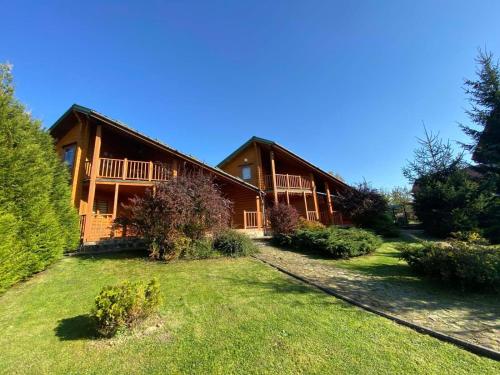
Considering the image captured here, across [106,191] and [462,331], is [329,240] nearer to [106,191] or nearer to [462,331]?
[462,331]

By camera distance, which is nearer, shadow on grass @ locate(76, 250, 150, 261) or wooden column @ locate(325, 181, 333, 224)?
shadow on grass @ locate(76, 250, 150, 261)

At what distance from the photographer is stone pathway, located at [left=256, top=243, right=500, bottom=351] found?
198 inches

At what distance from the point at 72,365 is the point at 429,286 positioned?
903 centimetres

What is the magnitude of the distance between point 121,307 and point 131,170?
12.0 meters

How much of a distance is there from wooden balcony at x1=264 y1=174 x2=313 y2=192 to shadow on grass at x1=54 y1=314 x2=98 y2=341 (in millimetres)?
17413

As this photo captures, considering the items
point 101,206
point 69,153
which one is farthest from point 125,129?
point 101,206

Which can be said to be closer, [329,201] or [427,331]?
[427,331]

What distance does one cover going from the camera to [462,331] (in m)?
4.95

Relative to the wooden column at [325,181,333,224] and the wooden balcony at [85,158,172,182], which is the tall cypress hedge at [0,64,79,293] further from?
the wooden column at [325,181,333,224]

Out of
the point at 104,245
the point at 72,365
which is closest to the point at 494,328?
the point at 72,365

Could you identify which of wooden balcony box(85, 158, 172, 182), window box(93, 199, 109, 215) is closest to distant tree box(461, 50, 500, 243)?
wooden balcony box(85, 158, 172, 182)

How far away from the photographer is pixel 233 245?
1152cm

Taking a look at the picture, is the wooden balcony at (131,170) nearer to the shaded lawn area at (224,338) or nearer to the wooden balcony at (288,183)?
the shaded lawn area at (224,338)

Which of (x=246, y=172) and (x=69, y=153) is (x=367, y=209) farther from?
(x=69, y=153)
